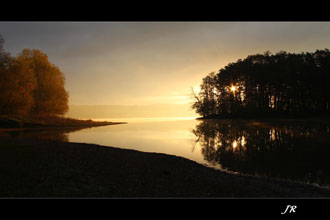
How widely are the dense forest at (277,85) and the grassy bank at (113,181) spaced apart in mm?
75377

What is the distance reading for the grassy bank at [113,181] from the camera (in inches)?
322

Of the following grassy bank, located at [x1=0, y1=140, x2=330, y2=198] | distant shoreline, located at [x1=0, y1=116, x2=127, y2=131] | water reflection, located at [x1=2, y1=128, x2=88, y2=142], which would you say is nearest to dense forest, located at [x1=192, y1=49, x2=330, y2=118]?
distant shoreline, located at [x1=0, y1=116, x2=127, y2=131]

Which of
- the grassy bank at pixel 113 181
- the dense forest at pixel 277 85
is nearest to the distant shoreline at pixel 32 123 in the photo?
the grassy bank at pixel 113 181

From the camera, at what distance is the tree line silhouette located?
38.2 m

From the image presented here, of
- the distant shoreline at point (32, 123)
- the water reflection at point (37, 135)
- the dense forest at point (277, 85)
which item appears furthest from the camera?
the dense forest at point (277, 85)

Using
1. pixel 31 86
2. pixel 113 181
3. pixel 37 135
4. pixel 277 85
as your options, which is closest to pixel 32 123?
pixel 31 86

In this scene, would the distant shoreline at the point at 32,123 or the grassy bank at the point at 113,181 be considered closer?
the grassy bank at the point at 113,181

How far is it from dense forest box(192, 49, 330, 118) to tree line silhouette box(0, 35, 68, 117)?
68.8 m

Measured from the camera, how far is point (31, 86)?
Answer: 135 feet

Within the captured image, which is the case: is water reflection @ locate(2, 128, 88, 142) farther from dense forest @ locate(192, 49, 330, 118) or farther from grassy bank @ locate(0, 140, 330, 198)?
dense forest @ locate(192, 49, 330, 118)

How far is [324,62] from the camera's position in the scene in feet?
243

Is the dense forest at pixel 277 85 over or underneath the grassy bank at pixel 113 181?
over

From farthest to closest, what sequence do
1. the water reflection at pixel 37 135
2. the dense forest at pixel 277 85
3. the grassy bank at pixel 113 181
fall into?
the dense forest at pixel 277 85, the water reflection at pixel 37 135, the grassy bank at pixel 113 181

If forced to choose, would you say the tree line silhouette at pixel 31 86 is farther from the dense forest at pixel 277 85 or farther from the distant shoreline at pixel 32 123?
the dense forest at pixel 277 85
